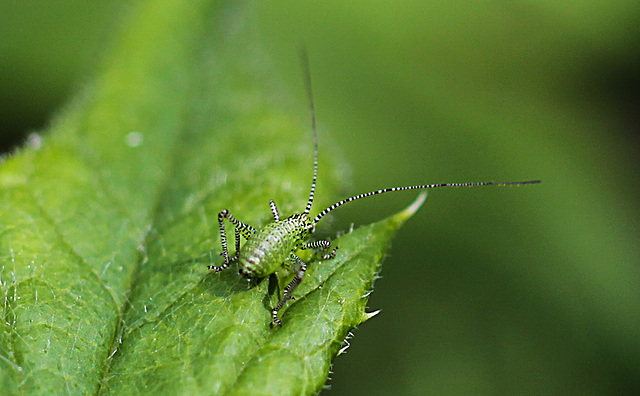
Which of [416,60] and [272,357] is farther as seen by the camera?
[416,60]

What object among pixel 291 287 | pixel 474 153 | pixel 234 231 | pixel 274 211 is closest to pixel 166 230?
pixel 234 231

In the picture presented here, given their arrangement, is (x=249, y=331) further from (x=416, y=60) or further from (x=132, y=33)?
(x=416, y=60)

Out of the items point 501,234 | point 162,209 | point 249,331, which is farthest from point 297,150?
point 501,234

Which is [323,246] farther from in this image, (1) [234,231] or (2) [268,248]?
(1) [234,231]

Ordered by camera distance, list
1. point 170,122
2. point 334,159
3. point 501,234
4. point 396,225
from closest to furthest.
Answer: point 396,225, point 334,159, point 170,122, point 501,234

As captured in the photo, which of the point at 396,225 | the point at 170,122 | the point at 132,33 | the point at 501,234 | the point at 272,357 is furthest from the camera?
the point at 501,234

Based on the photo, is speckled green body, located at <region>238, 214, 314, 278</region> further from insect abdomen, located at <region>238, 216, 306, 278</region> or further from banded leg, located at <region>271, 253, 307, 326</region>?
banded leg, located at <region>271, 253, 307, 326</region>
